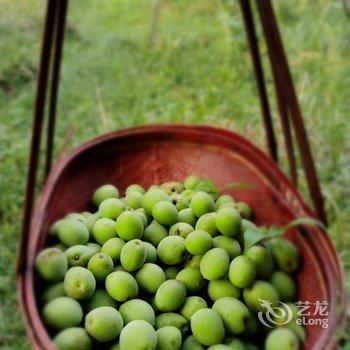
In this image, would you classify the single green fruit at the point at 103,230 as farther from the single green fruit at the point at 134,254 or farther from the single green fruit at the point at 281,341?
the single green fruit at the point at 281,341

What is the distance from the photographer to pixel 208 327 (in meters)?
0.51

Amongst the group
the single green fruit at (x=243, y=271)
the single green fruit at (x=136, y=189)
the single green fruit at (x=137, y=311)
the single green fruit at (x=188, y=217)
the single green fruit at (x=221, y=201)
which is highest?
the single green fruit at (x=136, y=189)

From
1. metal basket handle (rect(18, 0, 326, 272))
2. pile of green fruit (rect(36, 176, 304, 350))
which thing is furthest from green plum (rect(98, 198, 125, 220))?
metal basket handle (rect(18, 0, 326, 272))

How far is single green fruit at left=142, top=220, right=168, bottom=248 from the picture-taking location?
0.59 m

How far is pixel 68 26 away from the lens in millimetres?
3428

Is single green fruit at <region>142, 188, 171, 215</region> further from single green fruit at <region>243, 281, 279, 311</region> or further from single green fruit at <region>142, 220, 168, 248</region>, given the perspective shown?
single green fruit at <region>243, 281, 279, 311</region>

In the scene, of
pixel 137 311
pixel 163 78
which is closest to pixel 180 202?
pixel 137 311

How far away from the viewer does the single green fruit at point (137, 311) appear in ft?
1.82

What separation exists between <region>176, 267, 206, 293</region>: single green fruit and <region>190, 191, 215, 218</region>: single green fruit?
0.20ft

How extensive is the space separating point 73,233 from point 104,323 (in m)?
0.15

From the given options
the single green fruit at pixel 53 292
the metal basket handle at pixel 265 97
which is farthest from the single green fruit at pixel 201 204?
the metal basket handle at pixel 265 97

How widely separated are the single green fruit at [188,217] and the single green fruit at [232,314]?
0.10 metres

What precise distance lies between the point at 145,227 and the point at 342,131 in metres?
1.93

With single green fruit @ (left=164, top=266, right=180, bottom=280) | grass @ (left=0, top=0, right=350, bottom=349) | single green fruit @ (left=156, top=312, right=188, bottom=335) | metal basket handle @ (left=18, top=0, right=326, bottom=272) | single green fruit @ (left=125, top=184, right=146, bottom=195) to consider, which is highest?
grass @ (left=0, top=0, right=350, bottom=349)
